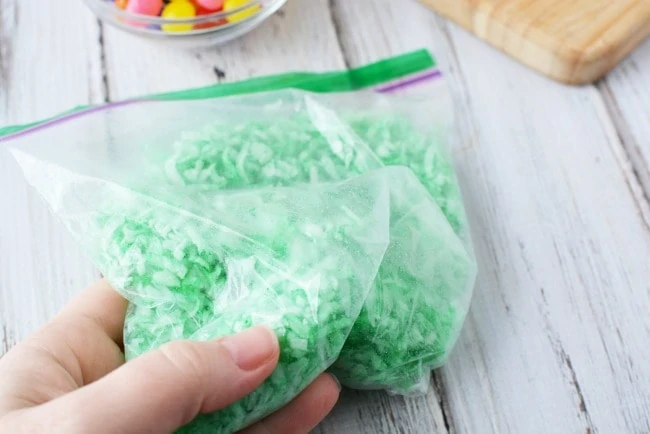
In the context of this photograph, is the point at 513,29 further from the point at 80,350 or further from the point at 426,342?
the point at 80,350

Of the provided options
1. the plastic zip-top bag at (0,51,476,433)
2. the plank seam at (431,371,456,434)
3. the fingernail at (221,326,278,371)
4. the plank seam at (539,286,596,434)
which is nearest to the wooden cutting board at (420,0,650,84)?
the plastic zip-top bag at (0,51,476,433)

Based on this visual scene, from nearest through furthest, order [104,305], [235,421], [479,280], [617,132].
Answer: [235,421]
[104,305]
[479,280]
[617,132]

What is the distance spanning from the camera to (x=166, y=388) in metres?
0.55

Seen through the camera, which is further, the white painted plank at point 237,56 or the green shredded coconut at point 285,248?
the white painted plank at point 237,56

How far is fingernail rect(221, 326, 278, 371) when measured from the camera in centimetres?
59

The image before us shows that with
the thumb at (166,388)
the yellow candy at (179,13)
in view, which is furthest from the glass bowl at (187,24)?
the thumb at (166,388)

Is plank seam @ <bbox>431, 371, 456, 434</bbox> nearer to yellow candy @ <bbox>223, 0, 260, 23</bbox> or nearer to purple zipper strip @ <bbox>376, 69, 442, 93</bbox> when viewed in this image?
purple zipper strip @ <bbox>376, 69, 442, 93</bbox>

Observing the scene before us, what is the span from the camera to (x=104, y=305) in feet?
2.49

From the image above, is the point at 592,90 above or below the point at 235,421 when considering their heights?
below

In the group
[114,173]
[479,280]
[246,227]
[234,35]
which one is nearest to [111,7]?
[234,35]

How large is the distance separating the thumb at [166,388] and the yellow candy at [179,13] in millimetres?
527

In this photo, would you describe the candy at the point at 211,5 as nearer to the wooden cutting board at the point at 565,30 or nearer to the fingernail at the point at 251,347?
the wooden cutting board at the point at 565,30

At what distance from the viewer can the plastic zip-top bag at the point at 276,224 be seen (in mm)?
661

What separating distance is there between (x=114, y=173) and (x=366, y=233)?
25 centimetres
